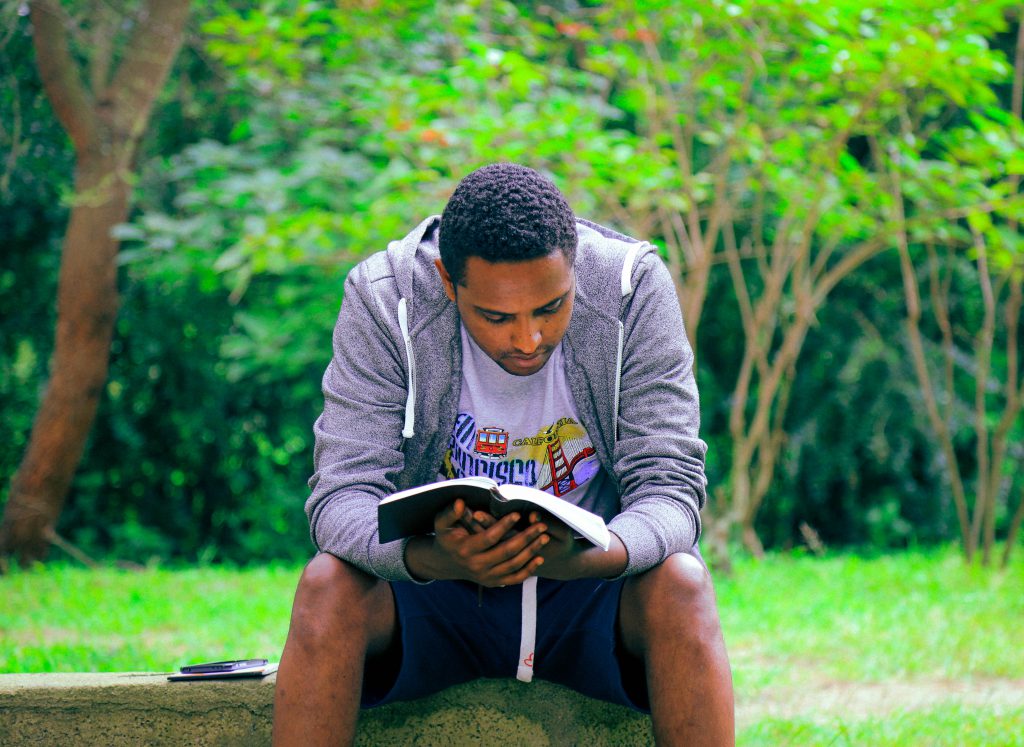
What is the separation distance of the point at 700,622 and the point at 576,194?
3.11m

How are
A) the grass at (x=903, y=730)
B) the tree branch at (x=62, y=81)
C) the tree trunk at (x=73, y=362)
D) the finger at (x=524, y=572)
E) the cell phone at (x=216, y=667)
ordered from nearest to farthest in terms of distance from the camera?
the finger at (x=524, y=572)
the cell phone at (x=216, y=667)
the grass at (x=903, y=730)
the tree branch at (x=62, y=81)
the tree trunk at (x=73, y=362)

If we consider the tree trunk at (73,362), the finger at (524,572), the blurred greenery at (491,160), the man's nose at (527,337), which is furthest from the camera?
the tree trunk at (73,362)

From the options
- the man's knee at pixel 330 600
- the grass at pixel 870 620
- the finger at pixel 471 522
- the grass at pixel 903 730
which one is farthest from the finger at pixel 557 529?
the grass at pixel 870 620

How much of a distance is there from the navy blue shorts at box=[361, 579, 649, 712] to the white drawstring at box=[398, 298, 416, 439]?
11.8 inches

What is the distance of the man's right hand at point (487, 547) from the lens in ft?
6.33

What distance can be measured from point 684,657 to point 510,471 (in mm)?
562

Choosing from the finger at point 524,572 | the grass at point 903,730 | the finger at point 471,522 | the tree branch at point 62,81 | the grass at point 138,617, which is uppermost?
the tree branch at point 62,81

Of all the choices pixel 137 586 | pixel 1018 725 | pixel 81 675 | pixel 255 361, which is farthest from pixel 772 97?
pixel 81 675

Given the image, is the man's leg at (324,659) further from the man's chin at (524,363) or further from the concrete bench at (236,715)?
the man's chin at (524,363)

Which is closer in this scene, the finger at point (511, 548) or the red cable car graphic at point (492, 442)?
the finger at point (511, 548)

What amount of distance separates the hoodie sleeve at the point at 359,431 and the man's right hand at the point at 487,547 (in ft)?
0.47

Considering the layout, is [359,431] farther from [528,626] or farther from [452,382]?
[528,626]

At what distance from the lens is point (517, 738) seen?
246 cm

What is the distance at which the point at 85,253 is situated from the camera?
591 centimetres
